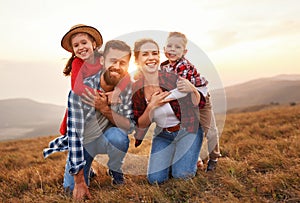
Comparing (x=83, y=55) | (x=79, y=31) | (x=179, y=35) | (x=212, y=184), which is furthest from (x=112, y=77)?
(x=212, y=184)

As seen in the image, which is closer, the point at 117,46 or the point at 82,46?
the point at 117,46

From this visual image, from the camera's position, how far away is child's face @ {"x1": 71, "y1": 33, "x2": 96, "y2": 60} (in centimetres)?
436

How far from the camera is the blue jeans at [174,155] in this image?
182 inches

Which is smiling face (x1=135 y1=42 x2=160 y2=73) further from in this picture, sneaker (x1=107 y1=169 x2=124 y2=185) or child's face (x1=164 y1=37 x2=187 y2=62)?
sneaker (x1=107 y1=169 x2=124 y2=185)

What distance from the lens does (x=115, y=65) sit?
14.0ft

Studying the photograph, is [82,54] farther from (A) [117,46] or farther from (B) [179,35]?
(B) [179,35]

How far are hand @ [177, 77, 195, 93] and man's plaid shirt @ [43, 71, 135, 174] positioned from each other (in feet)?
2.40

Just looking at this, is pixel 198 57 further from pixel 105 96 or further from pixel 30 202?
pixel 30 202

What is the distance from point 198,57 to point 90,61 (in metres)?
1.58

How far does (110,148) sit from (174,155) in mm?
1037

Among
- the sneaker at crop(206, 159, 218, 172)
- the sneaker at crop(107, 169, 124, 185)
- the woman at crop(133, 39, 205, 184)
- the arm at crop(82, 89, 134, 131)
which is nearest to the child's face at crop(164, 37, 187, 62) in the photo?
the woman at crop(133, 39, 205, 184)

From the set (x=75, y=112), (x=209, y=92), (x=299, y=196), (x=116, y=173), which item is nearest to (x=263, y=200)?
(x=299, y=196)

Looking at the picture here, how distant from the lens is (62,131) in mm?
4742

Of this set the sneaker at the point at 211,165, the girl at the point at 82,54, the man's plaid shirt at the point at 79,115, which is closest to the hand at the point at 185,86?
the man's plaid shirt at the point at 79,115
